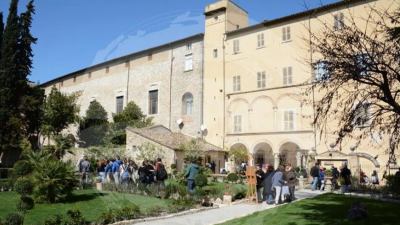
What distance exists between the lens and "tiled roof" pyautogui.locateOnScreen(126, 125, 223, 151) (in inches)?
1282

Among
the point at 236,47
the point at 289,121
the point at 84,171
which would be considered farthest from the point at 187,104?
the point at 84,171

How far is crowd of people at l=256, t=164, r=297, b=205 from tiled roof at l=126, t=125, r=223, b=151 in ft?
49.7

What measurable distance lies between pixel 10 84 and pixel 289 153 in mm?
22107

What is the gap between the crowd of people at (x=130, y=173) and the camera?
19.0 m

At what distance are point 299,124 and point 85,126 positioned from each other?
24.0m

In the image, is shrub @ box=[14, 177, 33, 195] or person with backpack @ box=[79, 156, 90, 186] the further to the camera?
person with backpack @ box=[79, 156, 90, 186]

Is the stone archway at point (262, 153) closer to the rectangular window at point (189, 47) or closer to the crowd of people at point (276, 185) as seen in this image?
the rectangular window at point (189, 47)

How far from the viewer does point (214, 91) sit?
1432 inches

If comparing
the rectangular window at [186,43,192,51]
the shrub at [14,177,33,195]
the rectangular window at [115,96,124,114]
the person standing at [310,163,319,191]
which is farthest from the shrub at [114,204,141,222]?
the rectangular window at [115,96,124,114]

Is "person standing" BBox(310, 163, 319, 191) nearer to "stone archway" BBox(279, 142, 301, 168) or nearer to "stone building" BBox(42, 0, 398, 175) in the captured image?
"stone building" BBox(42, 0, 398, 175)

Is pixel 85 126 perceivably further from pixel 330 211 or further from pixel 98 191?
pixel 330 211

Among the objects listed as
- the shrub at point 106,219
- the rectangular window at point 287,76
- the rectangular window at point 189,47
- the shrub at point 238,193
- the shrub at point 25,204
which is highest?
the rectangular window at point 189,47

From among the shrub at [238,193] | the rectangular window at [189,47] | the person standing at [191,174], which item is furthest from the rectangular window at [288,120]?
the person standing at [191,174]

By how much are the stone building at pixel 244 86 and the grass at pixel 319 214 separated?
1037cm
